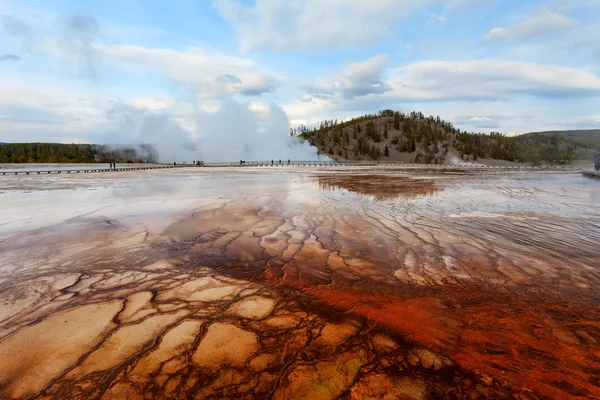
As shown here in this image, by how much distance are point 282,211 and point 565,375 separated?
288 inches

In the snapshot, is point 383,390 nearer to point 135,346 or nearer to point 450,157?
point 135,346

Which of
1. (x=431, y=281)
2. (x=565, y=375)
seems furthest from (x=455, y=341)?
Result: (x=431, y=281)

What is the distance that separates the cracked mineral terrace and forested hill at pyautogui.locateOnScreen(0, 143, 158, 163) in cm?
7786

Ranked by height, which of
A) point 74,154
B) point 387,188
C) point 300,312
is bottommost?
point 300,312

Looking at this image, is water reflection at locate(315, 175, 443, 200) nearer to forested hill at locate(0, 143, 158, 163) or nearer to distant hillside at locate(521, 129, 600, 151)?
forested hill at locate(0, 143, 158, 163)

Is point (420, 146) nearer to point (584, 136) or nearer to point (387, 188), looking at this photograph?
point (387, 188)

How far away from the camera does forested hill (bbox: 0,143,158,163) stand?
257 feet

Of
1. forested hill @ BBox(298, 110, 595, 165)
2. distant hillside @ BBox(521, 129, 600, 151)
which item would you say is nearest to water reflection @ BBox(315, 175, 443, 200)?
forested hill @ BBox(298, 110, 595, 165)

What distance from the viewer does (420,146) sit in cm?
7825

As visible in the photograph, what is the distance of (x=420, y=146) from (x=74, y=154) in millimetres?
93414

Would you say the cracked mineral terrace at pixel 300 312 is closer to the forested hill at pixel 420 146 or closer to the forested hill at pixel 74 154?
the forested hill at pixel 420 146

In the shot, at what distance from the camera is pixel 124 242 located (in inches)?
230

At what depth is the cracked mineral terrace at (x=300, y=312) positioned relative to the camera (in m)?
2.33

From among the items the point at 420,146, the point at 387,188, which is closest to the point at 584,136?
the point at 420,146
